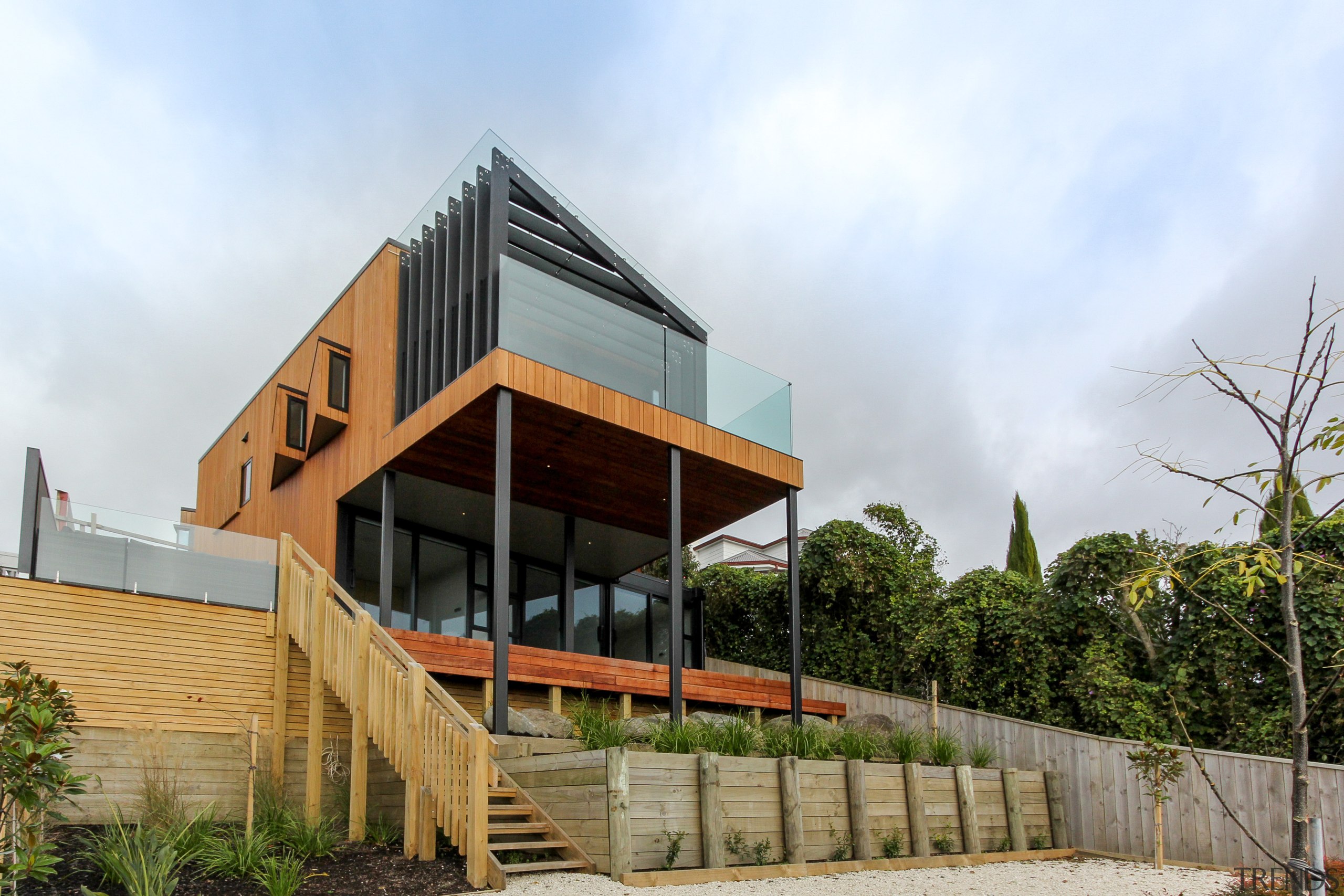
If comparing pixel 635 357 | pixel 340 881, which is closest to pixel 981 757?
pixel 635 357

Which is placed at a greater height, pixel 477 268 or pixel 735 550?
Result: pixel 477 268

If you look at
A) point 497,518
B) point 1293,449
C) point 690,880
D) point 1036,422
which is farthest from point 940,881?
point 1036,422

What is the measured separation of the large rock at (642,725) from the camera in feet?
32.7

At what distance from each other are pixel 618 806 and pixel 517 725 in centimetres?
313

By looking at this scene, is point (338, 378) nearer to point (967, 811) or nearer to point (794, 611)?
point (794, 611)

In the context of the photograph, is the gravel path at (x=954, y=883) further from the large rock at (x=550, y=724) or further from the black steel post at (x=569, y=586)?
the black steel post at (x=569, y=586)

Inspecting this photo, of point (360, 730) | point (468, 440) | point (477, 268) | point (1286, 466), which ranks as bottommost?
point (360, 730)

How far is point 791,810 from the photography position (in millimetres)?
8578

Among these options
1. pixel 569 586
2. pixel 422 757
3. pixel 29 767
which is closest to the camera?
pixel 29 767

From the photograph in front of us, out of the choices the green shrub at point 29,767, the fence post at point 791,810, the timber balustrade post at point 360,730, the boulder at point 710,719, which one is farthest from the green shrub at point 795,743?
the green shrub at point 29,767

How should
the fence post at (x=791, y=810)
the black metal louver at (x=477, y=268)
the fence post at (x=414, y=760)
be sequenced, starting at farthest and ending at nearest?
the black metal louver at (x=477, y=268) → the fence post at (x=791, y=810) → the fence post at (x=414, y=760)

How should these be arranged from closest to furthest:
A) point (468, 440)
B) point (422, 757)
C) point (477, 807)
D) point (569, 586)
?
point (477, 807), point (422, 757), point (468, 440), point (569, 586)

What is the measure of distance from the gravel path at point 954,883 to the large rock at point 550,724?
3.06 metres

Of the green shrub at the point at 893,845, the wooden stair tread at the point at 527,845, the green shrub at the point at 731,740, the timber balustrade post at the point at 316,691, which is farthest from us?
the timber balustrade post at the point at 316,691
